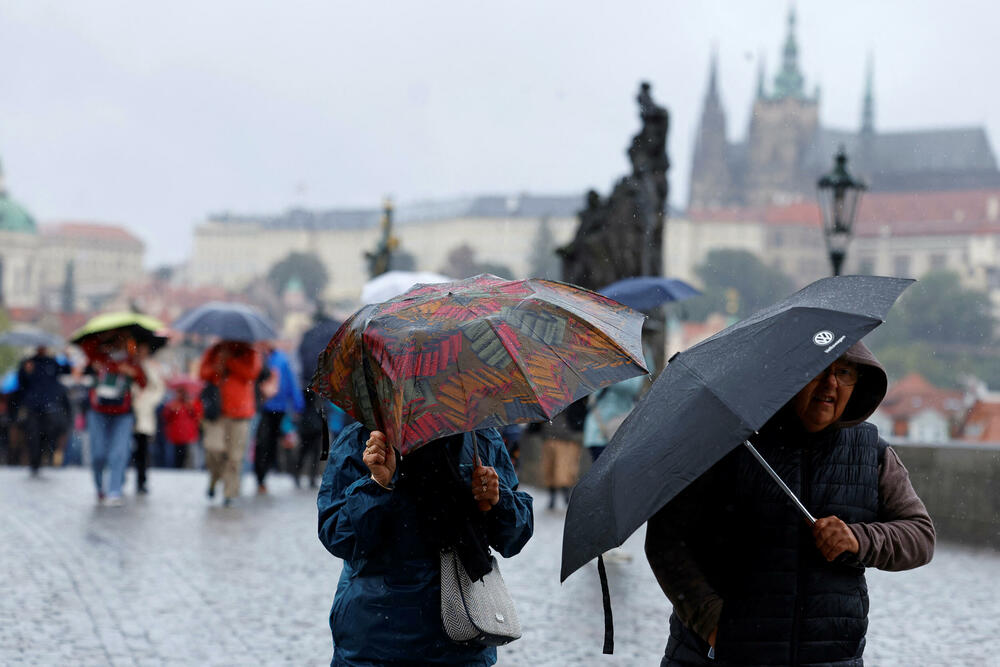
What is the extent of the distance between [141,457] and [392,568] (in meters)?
9.32

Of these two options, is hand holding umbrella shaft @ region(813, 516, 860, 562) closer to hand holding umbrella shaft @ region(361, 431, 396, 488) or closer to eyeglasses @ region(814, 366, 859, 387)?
eyeglasses @ region(814, 366, 859, 387)

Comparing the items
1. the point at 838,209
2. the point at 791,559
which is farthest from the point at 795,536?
the point at 838,209

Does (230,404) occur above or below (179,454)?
above

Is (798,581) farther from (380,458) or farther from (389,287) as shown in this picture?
(389,287)

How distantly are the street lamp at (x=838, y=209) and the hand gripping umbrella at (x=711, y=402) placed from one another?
9101 millimetres

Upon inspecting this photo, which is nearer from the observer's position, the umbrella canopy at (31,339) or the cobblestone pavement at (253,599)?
the cobblestone pavement at (253,599)

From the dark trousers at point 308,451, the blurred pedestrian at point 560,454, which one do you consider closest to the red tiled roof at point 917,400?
the dark trousers at point 308,451

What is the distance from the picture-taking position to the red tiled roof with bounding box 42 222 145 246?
15970 centimetres

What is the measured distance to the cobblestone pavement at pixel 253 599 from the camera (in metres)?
5.73

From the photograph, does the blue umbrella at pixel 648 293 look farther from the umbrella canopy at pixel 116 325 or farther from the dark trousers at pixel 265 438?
the dark trousers at pixel 265 438

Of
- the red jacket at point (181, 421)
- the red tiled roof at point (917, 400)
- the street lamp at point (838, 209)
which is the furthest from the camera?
the red tiled roof at point (917, 400)

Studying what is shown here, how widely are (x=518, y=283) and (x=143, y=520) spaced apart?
735 centimetres

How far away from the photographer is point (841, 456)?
293 cm

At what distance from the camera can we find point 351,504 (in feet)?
10.6
